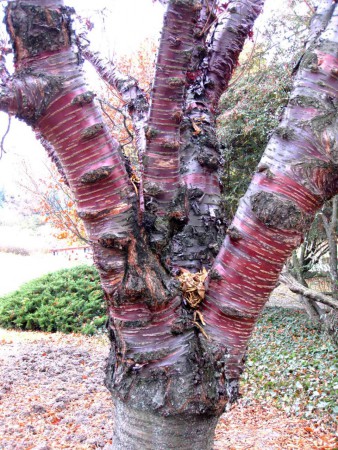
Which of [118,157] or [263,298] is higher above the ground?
[118,157]

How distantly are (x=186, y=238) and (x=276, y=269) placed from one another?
22.9 inches

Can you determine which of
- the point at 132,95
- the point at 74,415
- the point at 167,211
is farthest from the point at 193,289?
the point at 74,415

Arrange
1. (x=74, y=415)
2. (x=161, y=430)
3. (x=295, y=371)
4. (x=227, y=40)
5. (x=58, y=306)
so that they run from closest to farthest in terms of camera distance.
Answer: (x=161, y=430) → (x=227, y=40) → (x=74, y=415) → (x=295, y=371) → (x=58, y=306)

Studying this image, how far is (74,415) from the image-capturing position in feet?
13.2

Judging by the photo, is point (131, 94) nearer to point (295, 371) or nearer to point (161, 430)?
point (161, 430)

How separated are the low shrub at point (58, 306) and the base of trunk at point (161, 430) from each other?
21.3 ft

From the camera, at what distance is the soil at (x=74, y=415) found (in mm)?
3530

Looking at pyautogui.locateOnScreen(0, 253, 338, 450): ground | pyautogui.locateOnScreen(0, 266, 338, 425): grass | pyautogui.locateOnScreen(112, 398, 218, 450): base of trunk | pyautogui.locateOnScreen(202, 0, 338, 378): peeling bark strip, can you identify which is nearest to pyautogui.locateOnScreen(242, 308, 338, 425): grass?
pyautogui.locateOnScreen(0, 266, 338, 425): grass

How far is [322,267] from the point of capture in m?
10.3

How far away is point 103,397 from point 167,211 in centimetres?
362

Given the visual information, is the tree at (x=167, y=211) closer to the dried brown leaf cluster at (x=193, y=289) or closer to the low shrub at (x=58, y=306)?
the dried brown leaf cluster at (x=193, y=289)

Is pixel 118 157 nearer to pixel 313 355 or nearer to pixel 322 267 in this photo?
pixel 313 355

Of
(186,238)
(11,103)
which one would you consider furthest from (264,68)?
(11,103)

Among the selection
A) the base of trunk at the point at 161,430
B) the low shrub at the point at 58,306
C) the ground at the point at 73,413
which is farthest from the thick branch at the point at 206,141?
the low shrub at the point at 58,306
